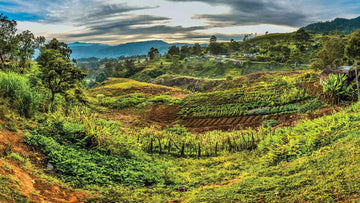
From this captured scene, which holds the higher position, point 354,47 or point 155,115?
point 354,47

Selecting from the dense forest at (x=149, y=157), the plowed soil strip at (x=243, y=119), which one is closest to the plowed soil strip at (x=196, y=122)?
the plowed soil strip at (x=243, y=119)

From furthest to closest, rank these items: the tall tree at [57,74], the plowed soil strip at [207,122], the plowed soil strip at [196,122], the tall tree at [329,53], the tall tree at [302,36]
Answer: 1. the tall tree at [302,36]
2. the tall tree at [329,53]
3. the plowed soil strip at [196,122]
4. the plowed soil strip at [207,122]
5. the tall tree at [57,74]

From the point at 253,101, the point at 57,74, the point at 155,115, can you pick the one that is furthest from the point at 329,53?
the point at 57,74

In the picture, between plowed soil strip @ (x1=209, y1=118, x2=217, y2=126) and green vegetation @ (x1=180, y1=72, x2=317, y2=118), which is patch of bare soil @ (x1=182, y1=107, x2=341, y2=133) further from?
green vegetation @ (x1=180, y1=72, x2=317, y2=118)

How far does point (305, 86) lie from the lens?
71.6 feet

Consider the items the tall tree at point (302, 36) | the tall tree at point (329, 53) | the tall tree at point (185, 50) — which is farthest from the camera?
the tall tree at point (185, 50)

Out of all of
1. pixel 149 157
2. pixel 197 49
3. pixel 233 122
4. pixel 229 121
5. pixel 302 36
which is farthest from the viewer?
pixel 197 49

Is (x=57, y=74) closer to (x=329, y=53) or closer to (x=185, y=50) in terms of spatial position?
→ (x=329, y=53)

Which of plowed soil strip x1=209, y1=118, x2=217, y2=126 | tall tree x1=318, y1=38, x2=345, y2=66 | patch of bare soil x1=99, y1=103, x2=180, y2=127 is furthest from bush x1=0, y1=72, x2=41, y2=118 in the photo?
tall tree x1=318, y1=38, x2=345, y2=66

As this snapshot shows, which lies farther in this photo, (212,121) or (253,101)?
(253,101)

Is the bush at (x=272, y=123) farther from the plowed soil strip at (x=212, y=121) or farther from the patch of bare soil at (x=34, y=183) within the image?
the patch of bare soil at (x=34, y=183)

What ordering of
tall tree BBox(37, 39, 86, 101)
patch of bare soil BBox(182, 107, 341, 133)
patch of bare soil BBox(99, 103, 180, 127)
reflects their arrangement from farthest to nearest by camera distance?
patch of bare soil BBox(99, 103, 180, 127), patch of bare soil BBox(182, 107, 341, 133), tall tree BBox(37, 39, 86, 101)

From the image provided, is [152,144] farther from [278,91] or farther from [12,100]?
[278,91]

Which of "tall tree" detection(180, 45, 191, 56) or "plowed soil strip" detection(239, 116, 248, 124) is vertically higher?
"tall tree" detection(180, 45, 191, 56)
